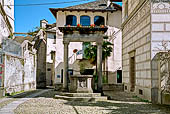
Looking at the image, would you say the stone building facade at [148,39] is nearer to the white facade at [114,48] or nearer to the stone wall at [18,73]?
the stone wall at [18,73]

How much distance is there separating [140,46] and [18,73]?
9307 millimetres

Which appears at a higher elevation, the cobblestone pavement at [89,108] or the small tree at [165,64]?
the small tree at [165,64]

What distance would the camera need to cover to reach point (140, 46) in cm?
1164

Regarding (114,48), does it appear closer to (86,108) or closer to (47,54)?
(47,54)

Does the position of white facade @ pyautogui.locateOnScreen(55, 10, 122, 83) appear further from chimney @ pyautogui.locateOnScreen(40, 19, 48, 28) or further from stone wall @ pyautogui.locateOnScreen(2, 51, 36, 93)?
chimney @ pyautogui.locateOnScreen(40, 19, 48, 28)

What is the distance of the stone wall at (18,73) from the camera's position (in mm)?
12734

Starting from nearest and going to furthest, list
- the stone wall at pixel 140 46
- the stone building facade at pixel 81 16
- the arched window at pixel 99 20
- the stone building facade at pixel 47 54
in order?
the stone wall at pixel 140 46, the stone building facade at pixel 81 16, the arched window at pixel 99 20, the stone building facade at pixel 47 54

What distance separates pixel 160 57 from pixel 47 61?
20.5 m

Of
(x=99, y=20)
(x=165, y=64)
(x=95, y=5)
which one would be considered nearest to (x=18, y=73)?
(x=165, y=64)

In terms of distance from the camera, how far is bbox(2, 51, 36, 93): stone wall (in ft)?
41.8

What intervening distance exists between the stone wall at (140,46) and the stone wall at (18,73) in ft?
27.2

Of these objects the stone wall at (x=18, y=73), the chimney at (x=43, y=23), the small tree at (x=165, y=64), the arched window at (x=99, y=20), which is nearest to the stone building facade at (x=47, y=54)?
the chimney at (x=43, y=23)

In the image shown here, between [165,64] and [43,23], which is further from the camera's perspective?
[43,23]

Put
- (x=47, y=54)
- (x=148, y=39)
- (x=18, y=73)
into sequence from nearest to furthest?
1. (x=148, y=39)
2. (x=18, y=73)
3. (x=47, y=54)
